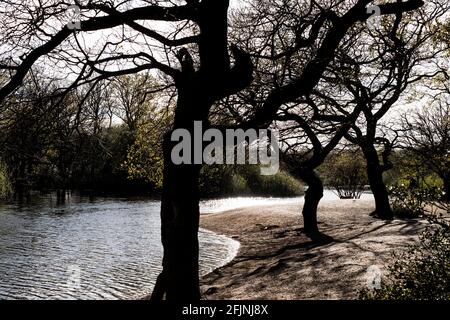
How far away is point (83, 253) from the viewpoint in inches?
741

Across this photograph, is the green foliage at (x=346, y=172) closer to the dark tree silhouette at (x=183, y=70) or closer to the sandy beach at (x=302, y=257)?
the sandy beach at (x=302, y=257)

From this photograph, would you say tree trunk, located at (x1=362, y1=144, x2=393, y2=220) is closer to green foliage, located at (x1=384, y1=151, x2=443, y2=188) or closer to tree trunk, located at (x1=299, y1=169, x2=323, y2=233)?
green foliage, located at (x1=384, y1=151, x2=443, y2=188)

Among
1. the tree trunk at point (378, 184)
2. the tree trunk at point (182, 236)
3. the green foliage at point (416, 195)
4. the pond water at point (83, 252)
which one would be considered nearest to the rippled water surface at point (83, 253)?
the pond water at point (83, 252)

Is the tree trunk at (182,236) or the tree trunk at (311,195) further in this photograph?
the tree trunk at (311,195)

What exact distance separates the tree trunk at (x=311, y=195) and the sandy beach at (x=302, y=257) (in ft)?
1.85

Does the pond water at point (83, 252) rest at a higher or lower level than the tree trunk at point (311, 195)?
lower

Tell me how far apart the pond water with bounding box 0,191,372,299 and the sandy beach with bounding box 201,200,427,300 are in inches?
59.5

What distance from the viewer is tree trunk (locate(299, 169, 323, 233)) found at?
2033cm

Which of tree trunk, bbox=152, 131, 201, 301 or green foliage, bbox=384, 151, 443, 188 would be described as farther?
green foliage, bbox=384, 151, 443, 188

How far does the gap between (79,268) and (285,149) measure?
9.94m

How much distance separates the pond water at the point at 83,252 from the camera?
44.2 feet

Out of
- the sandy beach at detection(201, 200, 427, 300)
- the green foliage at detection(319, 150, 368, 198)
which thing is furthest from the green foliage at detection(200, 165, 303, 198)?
the sandy beach at detection(201, 200, 427, 300)

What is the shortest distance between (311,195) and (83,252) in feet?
33.7
